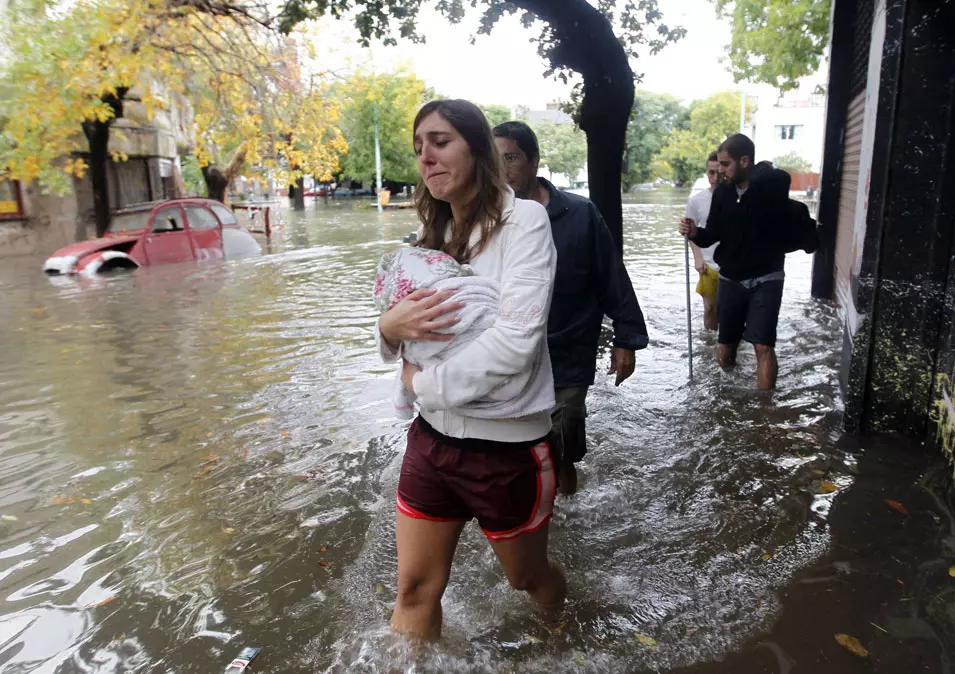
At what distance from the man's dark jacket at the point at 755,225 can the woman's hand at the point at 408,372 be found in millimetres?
4083

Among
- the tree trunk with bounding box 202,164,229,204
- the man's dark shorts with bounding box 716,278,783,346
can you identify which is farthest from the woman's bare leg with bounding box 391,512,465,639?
the tree trunk with bounding box 202,164,229,204

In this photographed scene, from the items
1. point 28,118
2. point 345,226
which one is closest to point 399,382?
point 28,118

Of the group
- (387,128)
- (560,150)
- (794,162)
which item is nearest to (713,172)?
(387,128)

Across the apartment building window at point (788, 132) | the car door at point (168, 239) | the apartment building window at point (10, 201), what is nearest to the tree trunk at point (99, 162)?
the car door at point (168, 239)

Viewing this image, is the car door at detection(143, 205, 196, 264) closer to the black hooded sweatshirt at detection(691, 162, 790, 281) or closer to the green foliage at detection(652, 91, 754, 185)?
the black hooded sweatshirt at detection(691, 162, 790, 281)

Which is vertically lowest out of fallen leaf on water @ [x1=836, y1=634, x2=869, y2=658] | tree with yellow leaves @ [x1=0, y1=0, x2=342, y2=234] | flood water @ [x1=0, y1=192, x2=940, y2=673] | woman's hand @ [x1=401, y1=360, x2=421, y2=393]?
flood water @ [x1=0, y1=192, x2=940, y2=673]

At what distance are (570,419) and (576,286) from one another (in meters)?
0.70

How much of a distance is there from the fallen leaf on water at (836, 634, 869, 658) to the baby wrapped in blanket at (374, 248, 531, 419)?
1.69 metres

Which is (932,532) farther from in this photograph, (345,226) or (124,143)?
(345,226)

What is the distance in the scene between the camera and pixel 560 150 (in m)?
85.4

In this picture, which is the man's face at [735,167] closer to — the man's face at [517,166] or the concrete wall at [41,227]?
the man's face at [517,166]

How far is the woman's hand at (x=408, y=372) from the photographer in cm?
224

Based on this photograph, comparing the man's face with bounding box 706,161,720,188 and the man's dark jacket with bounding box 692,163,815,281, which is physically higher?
the man's face with bounding box 706,161,720,188

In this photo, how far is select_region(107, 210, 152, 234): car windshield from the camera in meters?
15.0
